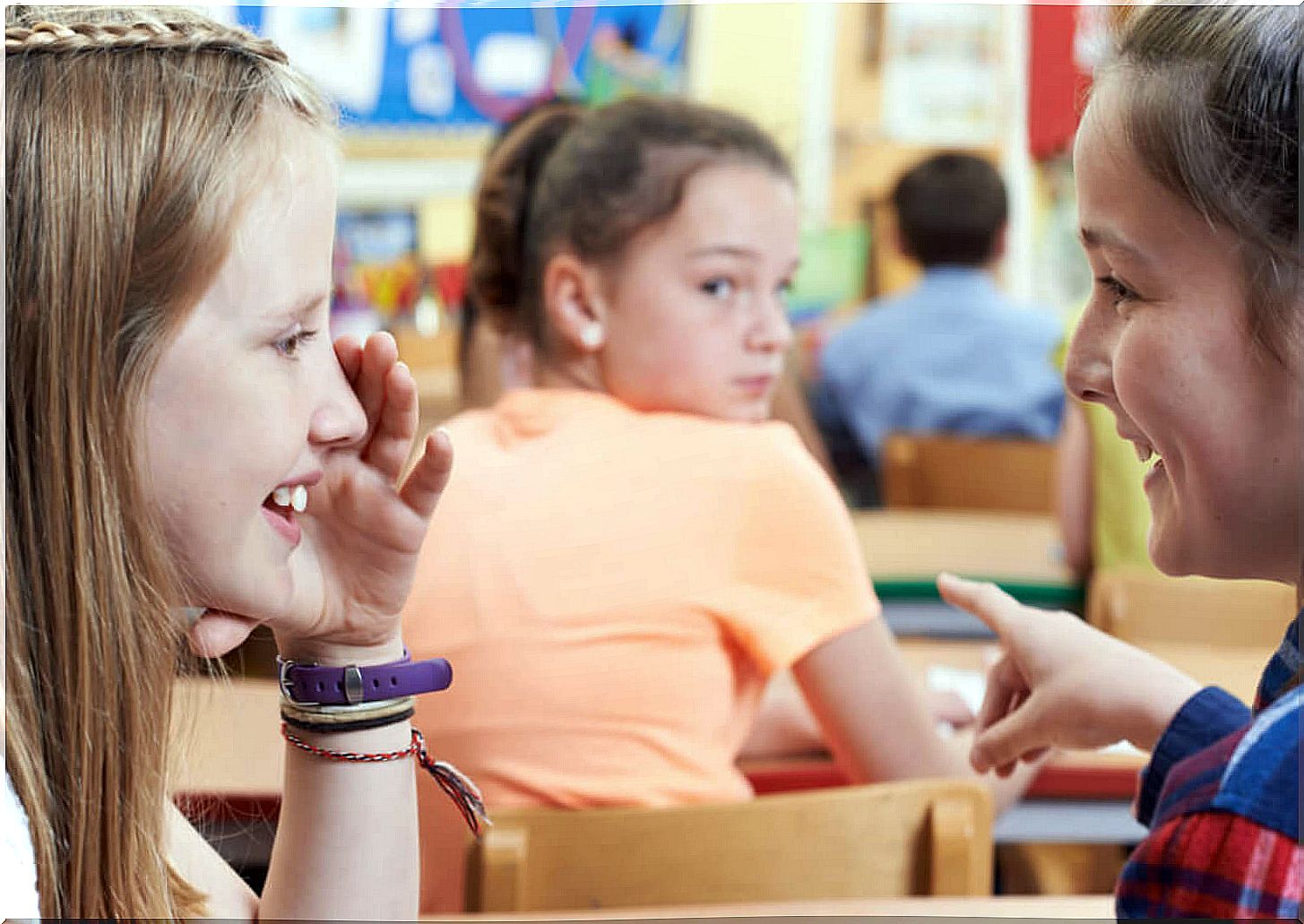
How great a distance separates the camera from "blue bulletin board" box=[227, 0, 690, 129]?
4.16m

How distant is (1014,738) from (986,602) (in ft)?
0.26

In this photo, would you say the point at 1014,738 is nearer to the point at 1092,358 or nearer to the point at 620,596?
the point at 1092,358

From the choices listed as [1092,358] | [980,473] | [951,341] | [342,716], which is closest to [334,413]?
[342,716]

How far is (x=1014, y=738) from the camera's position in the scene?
2.69 feet

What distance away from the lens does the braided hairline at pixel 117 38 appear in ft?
2.02

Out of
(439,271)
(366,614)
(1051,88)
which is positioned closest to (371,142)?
(439,271)

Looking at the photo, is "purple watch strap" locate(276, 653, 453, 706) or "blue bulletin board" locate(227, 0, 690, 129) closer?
"purple watch strap" locate(276, 653, 453, 706)

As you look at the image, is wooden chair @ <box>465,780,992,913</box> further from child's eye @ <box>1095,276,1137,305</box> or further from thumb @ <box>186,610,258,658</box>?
child's eye @ <box>1095,276,1137,305</box>

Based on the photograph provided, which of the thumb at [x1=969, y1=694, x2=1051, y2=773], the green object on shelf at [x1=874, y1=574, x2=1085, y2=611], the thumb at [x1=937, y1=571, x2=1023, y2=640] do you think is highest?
the thumb at [x1=937, y1=571, x2=1023, y2=640]

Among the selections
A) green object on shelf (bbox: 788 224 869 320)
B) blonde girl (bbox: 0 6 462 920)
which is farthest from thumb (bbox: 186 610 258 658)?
green object on shelf (bbox: 788 224 869 320)

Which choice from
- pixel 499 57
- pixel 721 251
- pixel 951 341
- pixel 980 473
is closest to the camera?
pixel 721 251

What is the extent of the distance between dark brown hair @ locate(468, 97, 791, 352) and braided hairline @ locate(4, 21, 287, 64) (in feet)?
2.17

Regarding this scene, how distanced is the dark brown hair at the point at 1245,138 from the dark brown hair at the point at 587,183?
0.69m

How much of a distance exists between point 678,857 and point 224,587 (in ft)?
1.35
